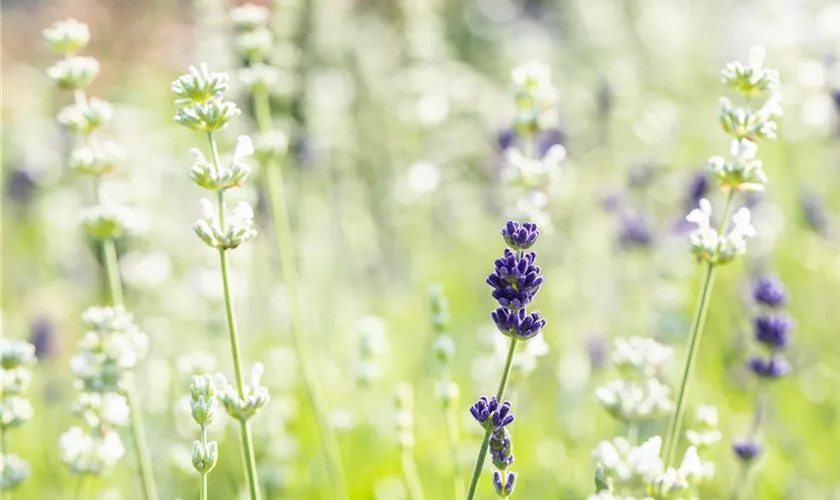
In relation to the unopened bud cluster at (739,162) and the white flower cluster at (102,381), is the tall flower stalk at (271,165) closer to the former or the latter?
the white flower cluster at (102,381)

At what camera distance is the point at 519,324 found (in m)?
1.78

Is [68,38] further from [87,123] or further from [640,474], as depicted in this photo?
[640,474]

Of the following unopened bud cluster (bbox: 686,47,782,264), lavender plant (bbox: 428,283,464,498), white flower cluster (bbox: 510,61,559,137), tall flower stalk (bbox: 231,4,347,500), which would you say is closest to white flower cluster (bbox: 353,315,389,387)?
tall flower stalk (bbox: 231,4,347,500)

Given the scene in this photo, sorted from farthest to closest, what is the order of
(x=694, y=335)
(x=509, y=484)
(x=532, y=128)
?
(x=532, y=128)
(x=694, y=335)
(x=509, y=484)

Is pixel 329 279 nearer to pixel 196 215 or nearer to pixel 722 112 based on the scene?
pixel 196 215

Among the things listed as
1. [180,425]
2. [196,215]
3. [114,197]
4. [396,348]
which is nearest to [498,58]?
[196,215]

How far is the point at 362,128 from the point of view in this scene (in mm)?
8148

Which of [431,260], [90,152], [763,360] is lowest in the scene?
[763,360]

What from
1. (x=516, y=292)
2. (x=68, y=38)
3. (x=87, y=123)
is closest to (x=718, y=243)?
(x=516, y=292)

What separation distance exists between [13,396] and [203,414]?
769 millimetres

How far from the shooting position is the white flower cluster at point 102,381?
7.64 ft

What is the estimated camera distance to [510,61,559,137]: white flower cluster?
2.84 m

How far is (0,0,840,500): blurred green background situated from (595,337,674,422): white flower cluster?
38 centimetres

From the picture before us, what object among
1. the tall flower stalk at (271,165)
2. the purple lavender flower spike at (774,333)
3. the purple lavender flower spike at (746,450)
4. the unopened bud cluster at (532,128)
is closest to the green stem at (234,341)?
the tall flower stalk at (271,165)
